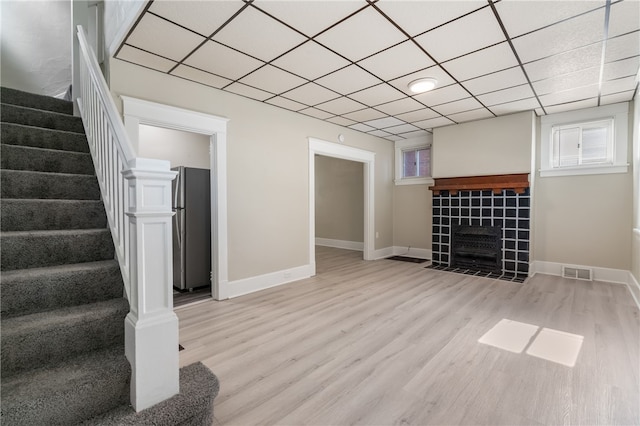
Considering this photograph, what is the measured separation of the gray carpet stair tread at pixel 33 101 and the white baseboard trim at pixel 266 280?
8.39 ft

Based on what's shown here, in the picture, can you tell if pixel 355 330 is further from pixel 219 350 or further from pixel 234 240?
pixel 234 240

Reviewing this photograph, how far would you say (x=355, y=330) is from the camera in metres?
2.68

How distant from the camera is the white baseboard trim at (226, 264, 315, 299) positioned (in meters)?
3.65

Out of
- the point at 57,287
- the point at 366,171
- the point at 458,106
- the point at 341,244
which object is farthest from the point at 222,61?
the point at 341,244

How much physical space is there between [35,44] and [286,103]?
356cm

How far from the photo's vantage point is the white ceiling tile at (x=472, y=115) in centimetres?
449

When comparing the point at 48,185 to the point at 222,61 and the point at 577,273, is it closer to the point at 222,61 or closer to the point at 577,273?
the point at 222,61

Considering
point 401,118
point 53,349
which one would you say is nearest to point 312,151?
point 401,118

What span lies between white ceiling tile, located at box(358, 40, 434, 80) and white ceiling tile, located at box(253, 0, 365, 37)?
0.68 metres

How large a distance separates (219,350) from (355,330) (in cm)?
119

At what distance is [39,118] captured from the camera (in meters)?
2.59

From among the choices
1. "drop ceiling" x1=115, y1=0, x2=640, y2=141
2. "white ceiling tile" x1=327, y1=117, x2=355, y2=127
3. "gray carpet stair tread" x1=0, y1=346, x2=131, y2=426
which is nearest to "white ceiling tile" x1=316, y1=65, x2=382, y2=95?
"drop ceiling" x1=115, y1=0, x2=640, y2=141

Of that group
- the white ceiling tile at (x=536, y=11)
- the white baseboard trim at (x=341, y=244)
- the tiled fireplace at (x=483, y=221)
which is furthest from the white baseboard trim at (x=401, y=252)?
the white ceiling tile at (x=536, y=11)

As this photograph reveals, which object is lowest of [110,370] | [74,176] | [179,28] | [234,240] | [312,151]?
[110,370]
